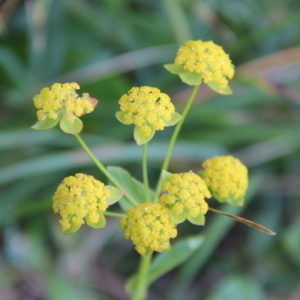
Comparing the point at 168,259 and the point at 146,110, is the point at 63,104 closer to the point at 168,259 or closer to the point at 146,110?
the point at 146,110

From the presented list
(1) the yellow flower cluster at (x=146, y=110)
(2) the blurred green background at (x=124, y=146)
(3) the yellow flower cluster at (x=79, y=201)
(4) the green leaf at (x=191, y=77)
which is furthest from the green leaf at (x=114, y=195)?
(2) the blurred green background at (x=124, y=146)

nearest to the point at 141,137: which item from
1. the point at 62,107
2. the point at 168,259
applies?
the point at 62,107

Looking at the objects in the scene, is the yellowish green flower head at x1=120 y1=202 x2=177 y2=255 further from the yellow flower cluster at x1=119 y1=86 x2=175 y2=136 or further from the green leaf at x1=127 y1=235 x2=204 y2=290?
the green leaf at x1=127 y1=235 x2=204 y2=290

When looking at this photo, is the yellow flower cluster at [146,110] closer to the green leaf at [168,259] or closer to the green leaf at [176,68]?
the green leaf at [176,68]

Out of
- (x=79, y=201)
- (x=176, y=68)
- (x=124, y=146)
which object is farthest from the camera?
(x=124, y=146)

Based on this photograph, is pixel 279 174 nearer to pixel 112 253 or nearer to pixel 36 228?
pixel 112 253

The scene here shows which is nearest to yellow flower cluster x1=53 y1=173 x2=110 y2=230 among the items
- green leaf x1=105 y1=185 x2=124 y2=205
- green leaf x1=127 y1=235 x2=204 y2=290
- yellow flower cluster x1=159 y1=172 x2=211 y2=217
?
green leaf x1=105 y1=185 x2=124 y2=205
